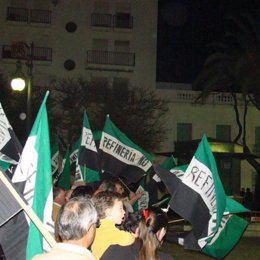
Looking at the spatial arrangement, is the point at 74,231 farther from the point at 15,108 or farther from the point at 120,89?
the point at 120,89

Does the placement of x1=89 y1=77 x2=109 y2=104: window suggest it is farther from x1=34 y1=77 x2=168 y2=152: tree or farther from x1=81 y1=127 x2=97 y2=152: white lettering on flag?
x1=81 y1=127 x2=97 y2=152: white lettering on flag

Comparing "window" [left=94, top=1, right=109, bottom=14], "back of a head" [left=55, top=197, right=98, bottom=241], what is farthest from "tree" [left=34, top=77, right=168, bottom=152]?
"back of a head" [left=55, top=197, right=98, bottom=241]

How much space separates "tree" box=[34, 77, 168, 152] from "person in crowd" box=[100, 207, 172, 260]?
27.1 m

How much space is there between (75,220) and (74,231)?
0.06m

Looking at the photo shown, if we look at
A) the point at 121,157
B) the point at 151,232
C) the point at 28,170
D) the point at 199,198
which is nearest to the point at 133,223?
the point at 151,232

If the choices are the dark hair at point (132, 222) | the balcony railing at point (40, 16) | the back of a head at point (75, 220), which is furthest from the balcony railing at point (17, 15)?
the back of a head at point (75, 220)

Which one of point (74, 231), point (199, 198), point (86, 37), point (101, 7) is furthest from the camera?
point (101, 7)

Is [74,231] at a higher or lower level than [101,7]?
lower

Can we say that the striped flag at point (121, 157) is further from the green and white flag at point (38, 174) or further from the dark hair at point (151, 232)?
the dark hair at point (151, 232)

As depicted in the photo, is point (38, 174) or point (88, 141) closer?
point (38, 174)

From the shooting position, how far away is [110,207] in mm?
4750

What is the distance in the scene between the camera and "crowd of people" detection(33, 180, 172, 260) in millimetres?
3244

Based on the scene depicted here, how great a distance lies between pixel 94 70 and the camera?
130ft

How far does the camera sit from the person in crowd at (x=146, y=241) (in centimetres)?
410
